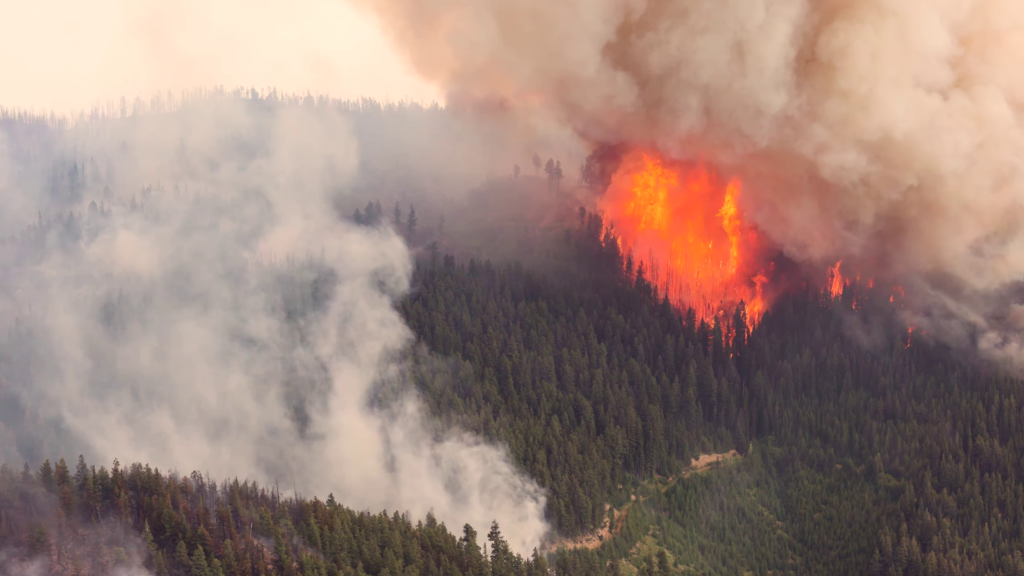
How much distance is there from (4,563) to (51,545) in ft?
18.9

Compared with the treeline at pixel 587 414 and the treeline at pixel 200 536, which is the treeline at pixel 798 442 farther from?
the treeline at pixel 200 536

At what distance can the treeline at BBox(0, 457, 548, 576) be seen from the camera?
14025 cm

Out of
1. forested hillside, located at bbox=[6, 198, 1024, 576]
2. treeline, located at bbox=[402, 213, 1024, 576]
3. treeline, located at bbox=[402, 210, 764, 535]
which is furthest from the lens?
treeline, located at bbox=[402, 210, 764, 535]

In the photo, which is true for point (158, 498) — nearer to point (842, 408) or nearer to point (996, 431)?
point (842, 408)

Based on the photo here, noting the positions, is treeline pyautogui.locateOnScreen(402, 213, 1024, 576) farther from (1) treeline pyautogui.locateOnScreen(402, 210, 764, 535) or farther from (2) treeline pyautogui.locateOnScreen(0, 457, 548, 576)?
(2) treeline pyautogui.locateOnScreen(0, 457, 548, 576)

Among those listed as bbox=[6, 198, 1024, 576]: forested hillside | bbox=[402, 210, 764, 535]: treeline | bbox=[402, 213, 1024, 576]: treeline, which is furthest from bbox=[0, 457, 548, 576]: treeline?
bbox=[402, 213, 1024, 576]: treeline

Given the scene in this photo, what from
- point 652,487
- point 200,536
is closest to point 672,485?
point 652,487

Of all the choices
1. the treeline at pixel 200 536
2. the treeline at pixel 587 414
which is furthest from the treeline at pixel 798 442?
the treeline at pixel 200 536

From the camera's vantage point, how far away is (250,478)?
189875 mm

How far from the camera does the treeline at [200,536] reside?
14025 cm

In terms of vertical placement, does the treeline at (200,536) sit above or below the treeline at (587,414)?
below

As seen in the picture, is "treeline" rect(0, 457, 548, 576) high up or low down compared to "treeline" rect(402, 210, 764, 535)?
down

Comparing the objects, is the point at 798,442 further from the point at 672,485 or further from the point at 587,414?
the point at 587,414

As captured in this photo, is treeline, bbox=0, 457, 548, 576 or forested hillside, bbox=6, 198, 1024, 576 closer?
treeline, bbox=0, 457, 548, 576
